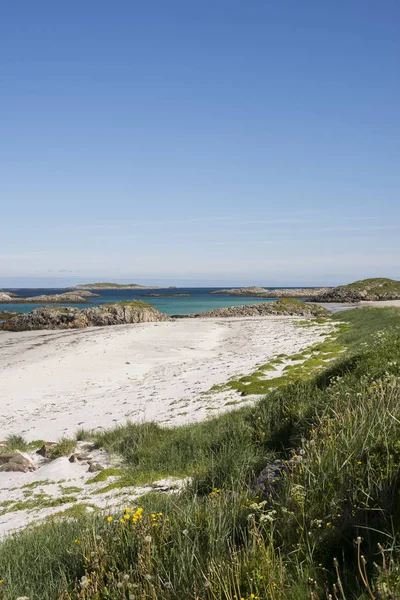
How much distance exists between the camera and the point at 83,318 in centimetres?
5334

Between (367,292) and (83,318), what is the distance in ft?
181

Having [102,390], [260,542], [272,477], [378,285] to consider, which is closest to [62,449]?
[272,477]

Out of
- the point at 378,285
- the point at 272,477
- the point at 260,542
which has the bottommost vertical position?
the point at 272,477

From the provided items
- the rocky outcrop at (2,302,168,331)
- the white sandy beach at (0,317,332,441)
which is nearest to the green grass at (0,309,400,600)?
the white sandy beach at (0,317,332,441)

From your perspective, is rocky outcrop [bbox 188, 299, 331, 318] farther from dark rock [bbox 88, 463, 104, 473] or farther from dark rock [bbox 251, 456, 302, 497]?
dark rock [bbox 251, 456, 302, 497]

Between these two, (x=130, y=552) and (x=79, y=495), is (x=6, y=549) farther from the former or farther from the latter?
(x=79, y=495)

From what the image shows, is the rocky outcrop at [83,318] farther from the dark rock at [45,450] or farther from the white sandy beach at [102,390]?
the dark rock at [45,450]

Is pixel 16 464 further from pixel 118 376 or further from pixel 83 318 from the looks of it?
pixel 83 318

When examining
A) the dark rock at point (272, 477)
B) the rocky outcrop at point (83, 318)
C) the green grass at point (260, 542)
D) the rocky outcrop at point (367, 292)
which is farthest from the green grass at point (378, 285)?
the green grass at point (260, 542)

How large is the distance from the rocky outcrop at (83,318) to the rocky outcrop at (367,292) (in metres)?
43.5

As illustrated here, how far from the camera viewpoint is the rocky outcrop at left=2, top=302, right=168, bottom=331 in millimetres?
52219

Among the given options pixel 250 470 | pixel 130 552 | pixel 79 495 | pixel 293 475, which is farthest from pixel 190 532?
pixel 79 495

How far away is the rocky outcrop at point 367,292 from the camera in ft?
265

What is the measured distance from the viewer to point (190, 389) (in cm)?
1563
